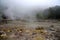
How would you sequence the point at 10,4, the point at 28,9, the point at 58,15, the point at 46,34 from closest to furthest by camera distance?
the point at 46,34
the point at 58,15
the point at 10,4
the point at 28,9

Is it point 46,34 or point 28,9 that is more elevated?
point 28,9

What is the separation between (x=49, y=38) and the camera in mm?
3703

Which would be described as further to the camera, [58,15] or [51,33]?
[58,15]

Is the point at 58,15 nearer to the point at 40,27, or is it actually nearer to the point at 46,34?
the point at 40,27

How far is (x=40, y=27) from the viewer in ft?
14.5

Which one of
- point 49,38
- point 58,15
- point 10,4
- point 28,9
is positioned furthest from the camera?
point 28,9

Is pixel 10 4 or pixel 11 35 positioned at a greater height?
pixel 10 4

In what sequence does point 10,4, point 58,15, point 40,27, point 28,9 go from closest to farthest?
point 40,27
point 58,15
point 10,4
point 28,9

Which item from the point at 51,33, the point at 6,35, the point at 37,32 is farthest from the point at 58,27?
the point at 6,35

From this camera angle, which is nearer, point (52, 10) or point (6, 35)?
point (6, 35)

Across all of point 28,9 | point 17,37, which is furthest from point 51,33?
point 28,9

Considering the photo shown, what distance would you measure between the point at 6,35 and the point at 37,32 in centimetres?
100

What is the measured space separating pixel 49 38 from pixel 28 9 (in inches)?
159

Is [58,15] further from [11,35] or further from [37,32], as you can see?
[11,35]
